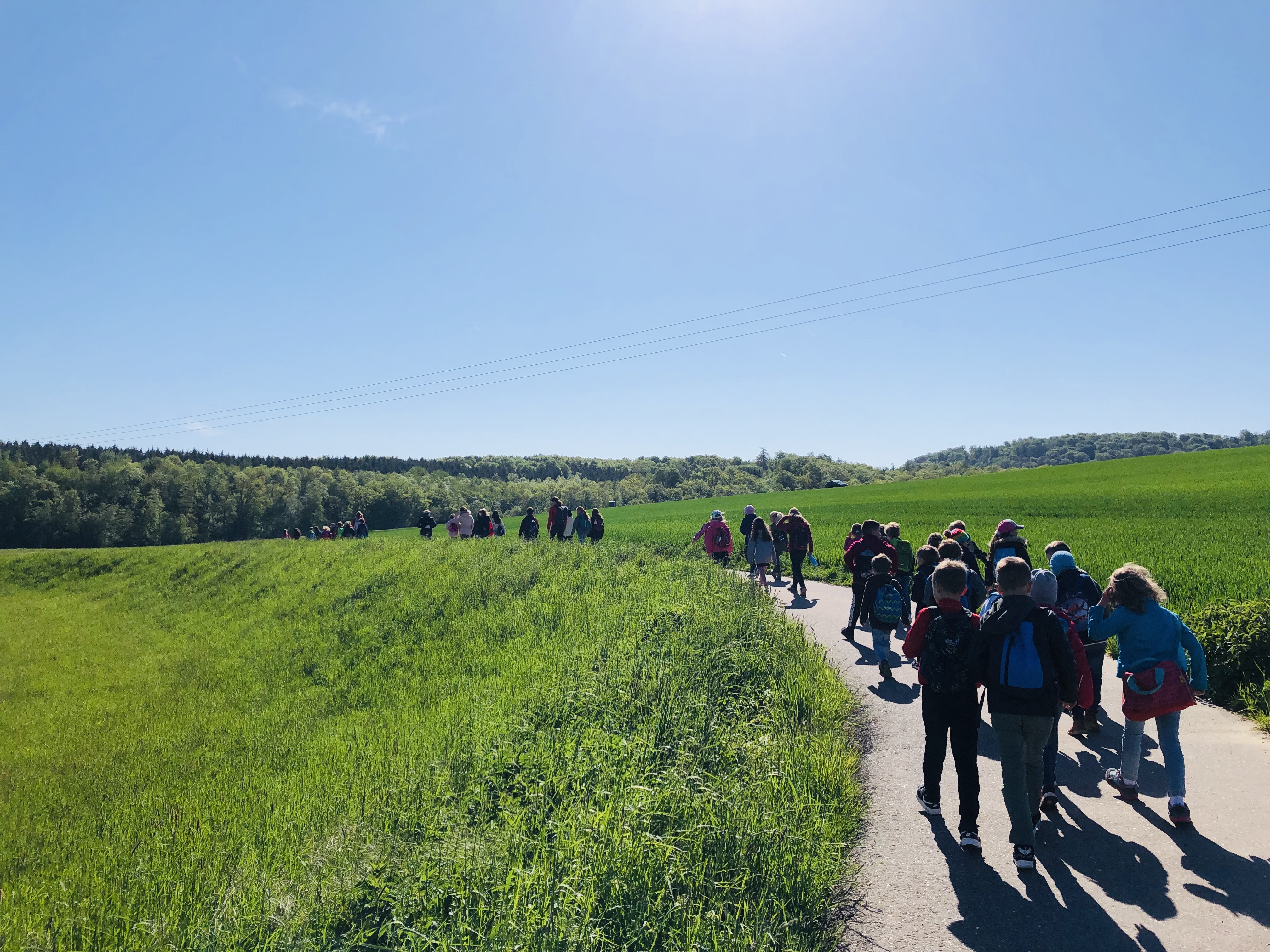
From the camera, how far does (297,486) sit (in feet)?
278

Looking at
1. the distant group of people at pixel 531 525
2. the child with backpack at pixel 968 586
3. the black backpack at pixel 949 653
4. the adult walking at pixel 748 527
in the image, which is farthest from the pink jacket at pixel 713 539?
the black backpack at pixel 949 653

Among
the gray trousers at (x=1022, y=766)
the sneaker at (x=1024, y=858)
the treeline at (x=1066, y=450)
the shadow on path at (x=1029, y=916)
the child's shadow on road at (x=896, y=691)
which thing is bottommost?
the child's shadow on road at (x=896, y=691)

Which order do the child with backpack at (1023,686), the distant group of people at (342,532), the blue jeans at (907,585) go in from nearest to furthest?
the child with backpack at (1023,686), the blue jeans at (907,585), the distant group of people at (342,532)

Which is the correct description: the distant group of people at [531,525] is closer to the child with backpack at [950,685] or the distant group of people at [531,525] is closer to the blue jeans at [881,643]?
the blue jeans at [881,643]

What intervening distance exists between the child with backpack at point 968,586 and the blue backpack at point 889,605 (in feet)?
1.26

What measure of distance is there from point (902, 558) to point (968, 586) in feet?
12.5

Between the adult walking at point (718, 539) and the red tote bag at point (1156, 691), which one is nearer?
the red tote bag at point (1156, 691)

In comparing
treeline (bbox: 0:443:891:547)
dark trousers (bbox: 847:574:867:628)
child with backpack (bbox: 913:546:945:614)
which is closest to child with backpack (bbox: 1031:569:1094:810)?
child with backpack (bbox: 913:546:945:614)

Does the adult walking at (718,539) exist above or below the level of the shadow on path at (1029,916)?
above

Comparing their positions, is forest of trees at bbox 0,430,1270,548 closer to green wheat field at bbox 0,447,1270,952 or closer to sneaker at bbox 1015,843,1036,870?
green wheat field at bbox 0,447,1270,952

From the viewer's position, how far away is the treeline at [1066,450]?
119 metres

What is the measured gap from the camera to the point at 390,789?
5.62 m

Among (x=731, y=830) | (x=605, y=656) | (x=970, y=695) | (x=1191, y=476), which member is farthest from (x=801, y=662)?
(x=1191, y=476)

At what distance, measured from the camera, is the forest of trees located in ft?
228
